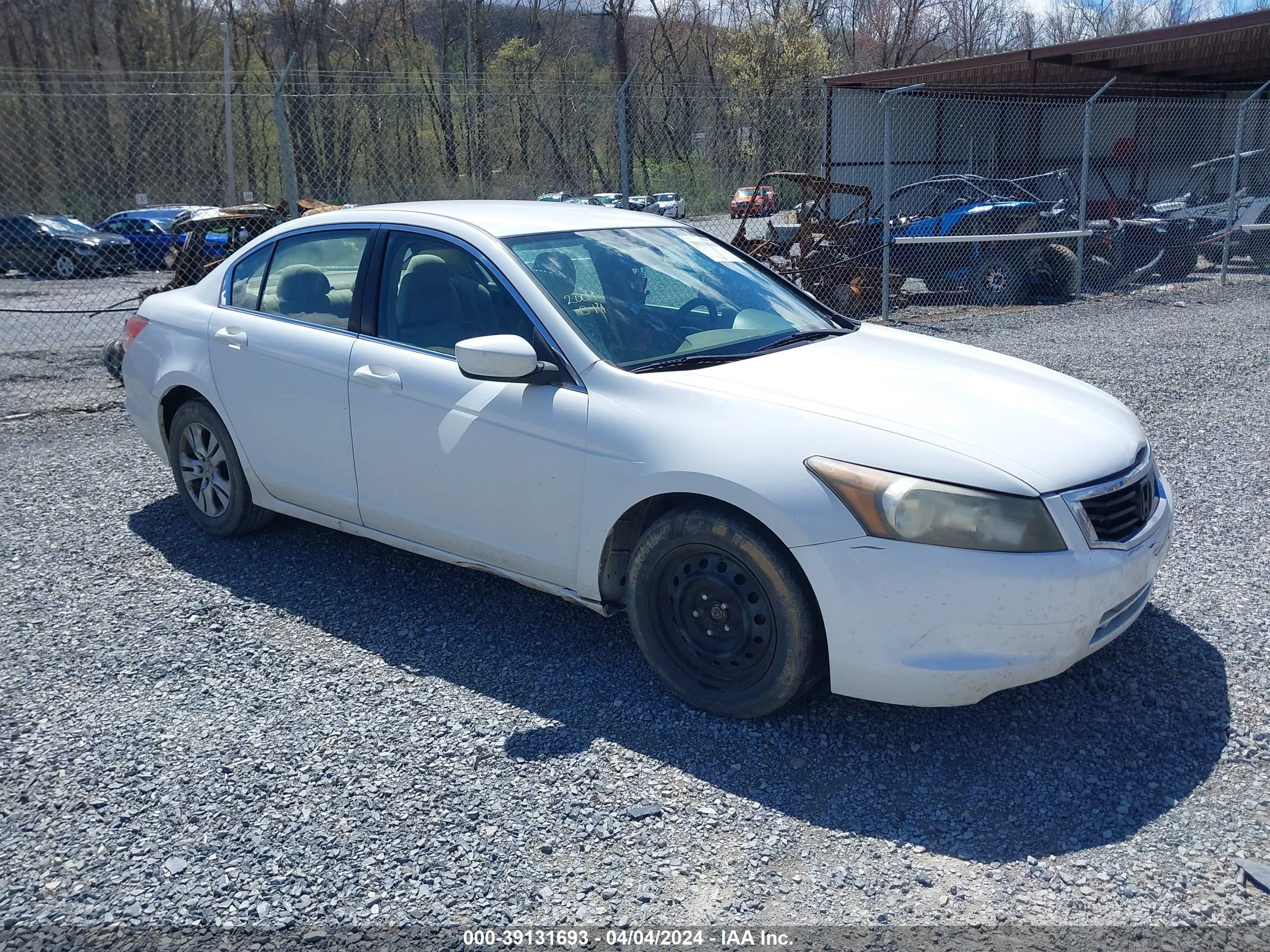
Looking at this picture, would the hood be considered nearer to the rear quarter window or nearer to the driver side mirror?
the driver side mirror

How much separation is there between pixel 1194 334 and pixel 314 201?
10.0m

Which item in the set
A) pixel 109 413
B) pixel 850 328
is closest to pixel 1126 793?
pixel 850 328

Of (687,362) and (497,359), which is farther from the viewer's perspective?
(687,362)

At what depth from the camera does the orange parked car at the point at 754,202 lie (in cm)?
1307

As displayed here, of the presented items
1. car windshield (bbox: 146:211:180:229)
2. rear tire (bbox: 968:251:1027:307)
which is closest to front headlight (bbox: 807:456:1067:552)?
rear tire (bbox: 968:251:1027:307)

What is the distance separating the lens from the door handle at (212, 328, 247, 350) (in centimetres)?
489

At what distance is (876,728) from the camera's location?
11.8 ft

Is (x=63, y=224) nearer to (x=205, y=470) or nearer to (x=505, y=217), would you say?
(x=205, y=470)

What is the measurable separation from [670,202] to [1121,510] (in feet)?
37.3

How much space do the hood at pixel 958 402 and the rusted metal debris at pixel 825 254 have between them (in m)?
8.56

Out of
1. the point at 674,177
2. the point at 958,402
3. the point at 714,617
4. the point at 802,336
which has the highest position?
the point at 674,177

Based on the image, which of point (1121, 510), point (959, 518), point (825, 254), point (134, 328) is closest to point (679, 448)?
point (959, 518)

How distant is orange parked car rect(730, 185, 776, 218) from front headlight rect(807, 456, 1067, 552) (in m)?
10.3

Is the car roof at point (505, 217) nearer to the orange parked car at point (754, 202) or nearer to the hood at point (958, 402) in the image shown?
the hood at point (958, 402)
